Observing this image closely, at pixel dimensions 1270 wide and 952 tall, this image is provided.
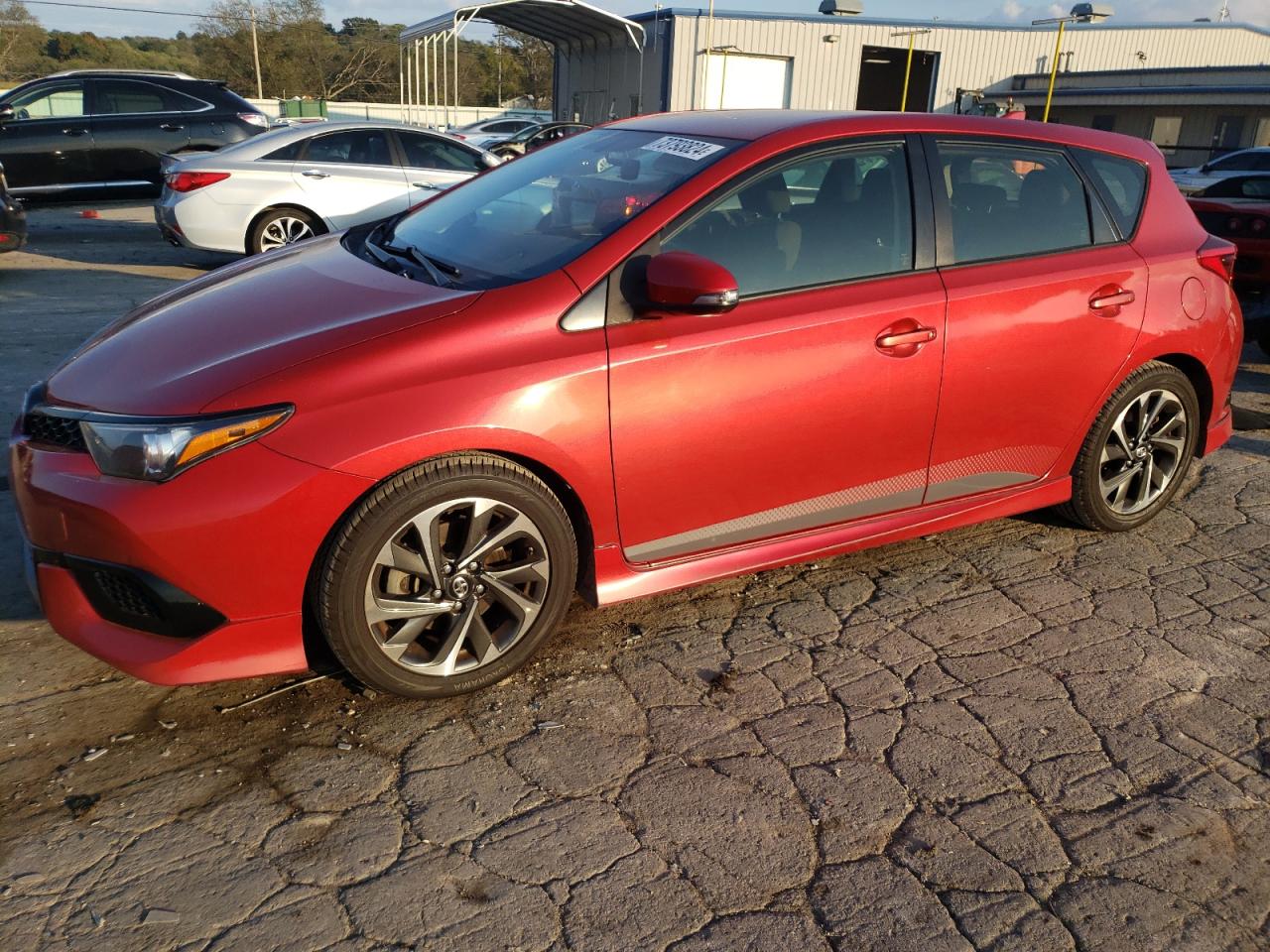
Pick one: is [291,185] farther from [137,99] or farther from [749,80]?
[749,80]

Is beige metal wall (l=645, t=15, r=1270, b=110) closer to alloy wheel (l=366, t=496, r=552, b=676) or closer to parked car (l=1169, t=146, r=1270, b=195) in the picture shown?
parked car (l=1169, t=146, r=1270, b=195)

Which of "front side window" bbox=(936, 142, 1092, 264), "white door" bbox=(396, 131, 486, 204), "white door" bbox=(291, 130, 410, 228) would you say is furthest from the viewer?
"white door" bbox=(396, 131, 486, 204)

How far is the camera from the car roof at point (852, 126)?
3607mm

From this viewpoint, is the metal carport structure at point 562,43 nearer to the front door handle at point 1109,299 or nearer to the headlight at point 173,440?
the front door handle at point 1109,299

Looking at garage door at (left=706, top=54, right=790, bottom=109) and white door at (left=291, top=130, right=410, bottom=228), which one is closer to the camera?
white door at (left=291, top=130, right=410, bottom=228)

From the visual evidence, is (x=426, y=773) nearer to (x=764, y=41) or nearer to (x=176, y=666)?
(x=176, y=666)

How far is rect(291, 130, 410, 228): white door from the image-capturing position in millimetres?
9492

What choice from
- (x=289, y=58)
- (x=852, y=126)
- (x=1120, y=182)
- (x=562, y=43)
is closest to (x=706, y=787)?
(x=852, y=126)

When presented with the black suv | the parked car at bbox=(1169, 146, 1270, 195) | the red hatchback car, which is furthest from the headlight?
the black suv

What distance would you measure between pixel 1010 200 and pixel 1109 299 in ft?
1.78

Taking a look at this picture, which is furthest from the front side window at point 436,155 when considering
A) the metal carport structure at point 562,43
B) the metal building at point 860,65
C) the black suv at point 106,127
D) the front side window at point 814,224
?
the metal building at point 860,65

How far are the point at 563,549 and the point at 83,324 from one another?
5.69m

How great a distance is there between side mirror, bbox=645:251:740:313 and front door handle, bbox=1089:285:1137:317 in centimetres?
168

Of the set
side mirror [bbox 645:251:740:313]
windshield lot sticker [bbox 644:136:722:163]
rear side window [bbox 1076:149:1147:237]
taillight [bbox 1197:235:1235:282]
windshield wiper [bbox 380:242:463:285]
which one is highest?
windshield lot sticker [bbox 644:136:722:163]
